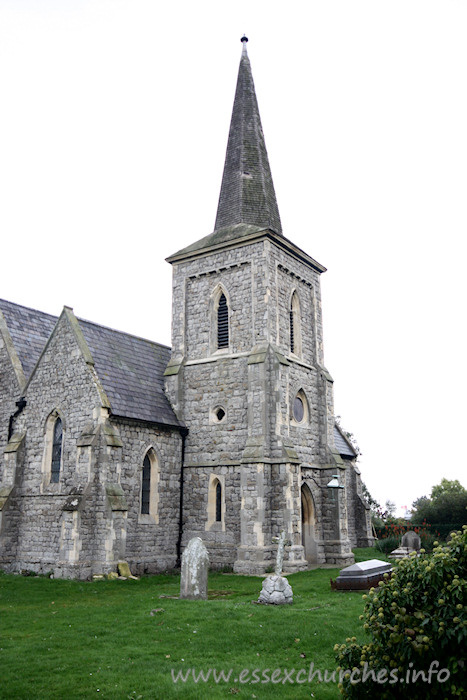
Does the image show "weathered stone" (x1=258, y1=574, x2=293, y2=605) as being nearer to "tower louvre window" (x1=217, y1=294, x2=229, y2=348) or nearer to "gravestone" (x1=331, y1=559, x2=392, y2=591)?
"gravestone" (x1=331, y1=559, x2=392, y2=591)

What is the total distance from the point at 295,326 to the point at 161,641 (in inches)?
623

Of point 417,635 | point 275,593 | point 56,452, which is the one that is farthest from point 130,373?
point 417,635

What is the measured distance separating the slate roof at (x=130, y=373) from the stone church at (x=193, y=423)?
67 mm

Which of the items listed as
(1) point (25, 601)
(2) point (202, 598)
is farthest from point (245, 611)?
(1) point (25, 601)

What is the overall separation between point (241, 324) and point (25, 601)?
12.2m

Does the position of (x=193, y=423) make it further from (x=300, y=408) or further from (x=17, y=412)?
(x=17, y=412)

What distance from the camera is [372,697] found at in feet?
19.0

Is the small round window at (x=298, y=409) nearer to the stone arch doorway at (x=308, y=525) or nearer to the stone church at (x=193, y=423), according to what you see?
the stone church at (x=193, y=423)

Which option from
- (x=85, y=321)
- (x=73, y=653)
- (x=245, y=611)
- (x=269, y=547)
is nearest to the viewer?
(x=73, y=653)

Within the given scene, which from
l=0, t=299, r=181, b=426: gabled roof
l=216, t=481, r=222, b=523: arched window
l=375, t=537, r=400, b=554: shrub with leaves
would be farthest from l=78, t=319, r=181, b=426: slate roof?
l=375, t=537, r=400, b=554: shrub with leaves

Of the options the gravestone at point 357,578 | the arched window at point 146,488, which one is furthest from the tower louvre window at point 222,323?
the gravestone at point 357,578

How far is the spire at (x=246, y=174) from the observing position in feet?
80.3

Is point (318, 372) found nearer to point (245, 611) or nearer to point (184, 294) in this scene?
point (184, 294)

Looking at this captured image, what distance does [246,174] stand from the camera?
82.8 feet
